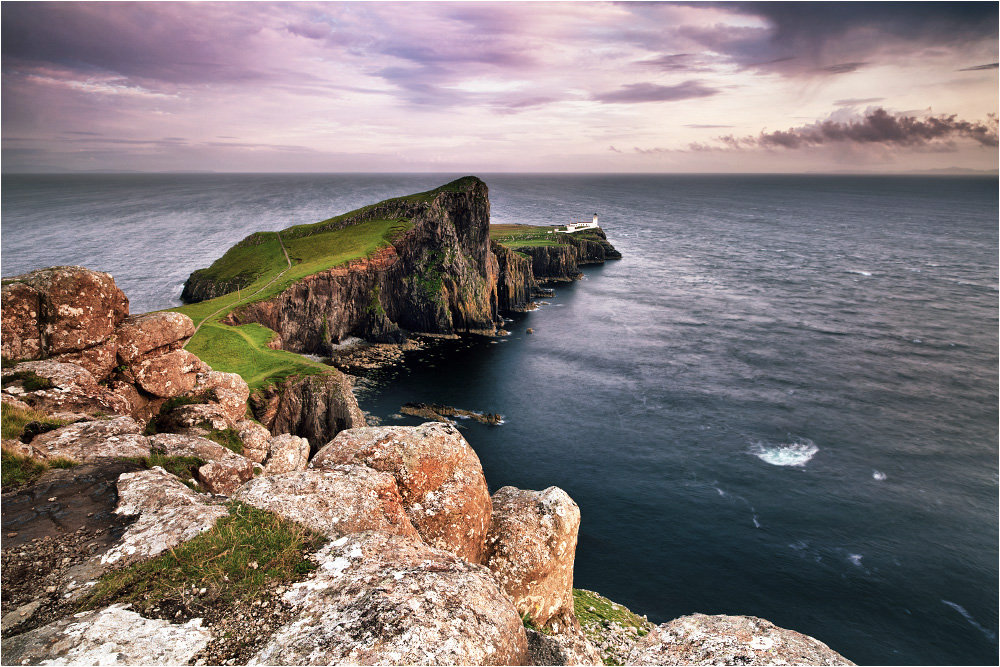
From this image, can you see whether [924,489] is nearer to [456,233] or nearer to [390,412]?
[390,412]

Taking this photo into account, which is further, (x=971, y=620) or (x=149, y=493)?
(x=971, y=620)

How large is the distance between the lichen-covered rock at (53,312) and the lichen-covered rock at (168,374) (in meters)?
2.09

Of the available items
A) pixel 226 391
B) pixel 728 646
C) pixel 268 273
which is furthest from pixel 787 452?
pixel 268 273

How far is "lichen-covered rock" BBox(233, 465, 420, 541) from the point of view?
11586 millimetres

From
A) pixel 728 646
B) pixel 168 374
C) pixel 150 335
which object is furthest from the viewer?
pixel 168 374

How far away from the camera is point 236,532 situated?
1058cm

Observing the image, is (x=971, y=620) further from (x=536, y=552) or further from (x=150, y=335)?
(x=150, y=335)

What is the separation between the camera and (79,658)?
780cm

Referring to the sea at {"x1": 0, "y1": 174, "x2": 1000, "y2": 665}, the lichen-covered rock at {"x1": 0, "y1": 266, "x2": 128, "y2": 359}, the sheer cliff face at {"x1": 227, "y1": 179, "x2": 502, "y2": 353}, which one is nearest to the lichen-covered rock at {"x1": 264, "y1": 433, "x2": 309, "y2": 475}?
the lichen-covered rock at {"x1": 0, "y1": 266, "x2": 128, "y2": 359}

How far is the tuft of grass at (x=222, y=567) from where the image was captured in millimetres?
9148

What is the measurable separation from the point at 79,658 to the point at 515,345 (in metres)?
85.9

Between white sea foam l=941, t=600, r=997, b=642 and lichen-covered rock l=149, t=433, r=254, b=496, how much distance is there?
50928 mm

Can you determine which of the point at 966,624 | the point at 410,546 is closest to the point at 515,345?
the point at 966,624

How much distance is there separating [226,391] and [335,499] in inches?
591
